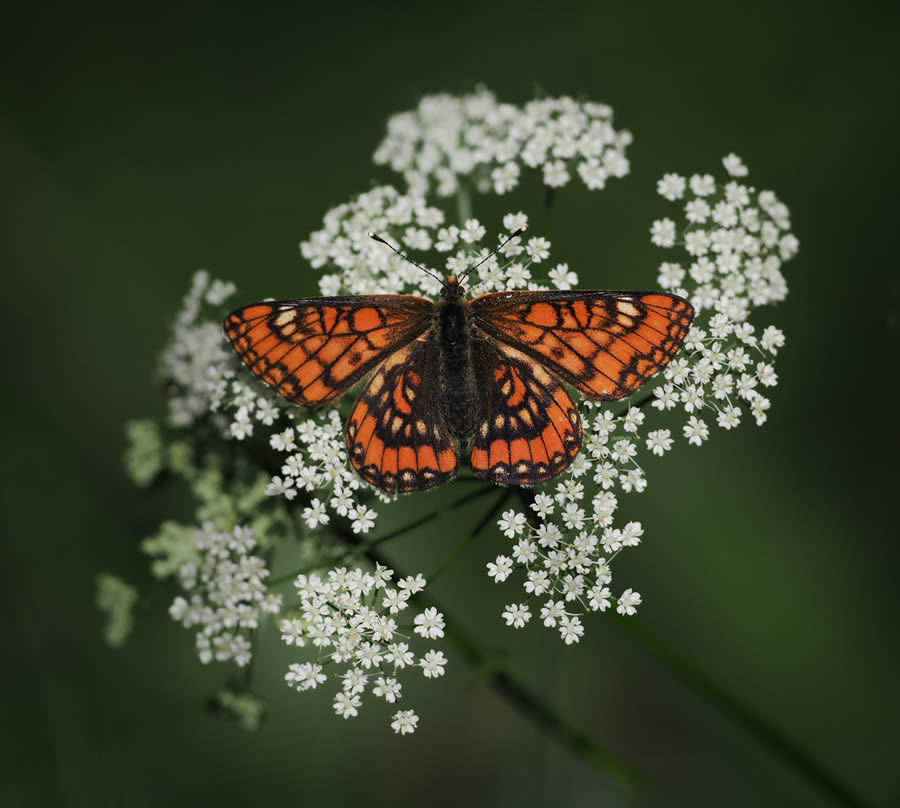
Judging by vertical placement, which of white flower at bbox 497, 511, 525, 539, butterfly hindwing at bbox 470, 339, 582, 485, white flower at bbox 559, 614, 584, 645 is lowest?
white flower at bbox 559, 614, 584, 645

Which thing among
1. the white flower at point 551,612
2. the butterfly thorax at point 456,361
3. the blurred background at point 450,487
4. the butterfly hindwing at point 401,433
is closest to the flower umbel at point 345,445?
the white flower at point 551,612

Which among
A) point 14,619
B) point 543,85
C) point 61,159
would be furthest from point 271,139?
point 14,619

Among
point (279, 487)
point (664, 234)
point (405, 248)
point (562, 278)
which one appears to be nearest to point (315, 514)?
point (279, 487)

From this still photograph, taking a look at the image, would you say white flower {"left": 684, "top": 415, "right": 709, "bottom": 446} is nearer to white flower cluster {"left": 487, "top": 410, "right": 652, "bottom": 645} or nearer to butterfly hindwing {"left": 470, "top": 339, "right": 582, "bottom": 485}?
white flower cluster {"left": 487, "top": 410, "right": 652, "bottom": 645}

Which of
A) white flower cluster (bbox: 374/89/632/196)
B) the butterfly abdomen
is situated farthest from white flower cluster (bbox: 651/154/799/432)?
the butterfly abdomen

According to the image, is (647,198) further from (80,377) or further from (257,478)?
(80,377)

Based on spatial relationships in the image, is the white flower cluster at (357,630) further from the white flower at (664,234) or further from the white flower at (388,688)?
the white flower at (664,234)
